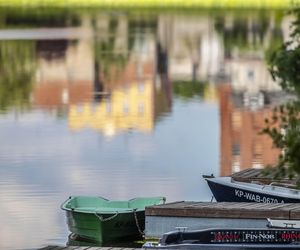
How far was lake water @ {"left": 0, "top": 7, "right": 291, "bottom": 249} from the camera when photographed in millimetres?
19312

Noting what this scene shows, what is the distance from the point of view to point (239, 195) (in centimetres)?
1457

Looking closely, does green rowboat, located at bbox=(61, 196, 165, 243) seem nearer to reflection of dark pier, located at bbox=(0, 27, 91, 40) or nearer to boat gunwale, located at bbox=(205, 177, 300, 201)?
boat gunwale, located at bbox=(205, 177, 300, 201)

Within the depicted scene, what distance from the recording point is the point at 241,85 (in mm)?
43875

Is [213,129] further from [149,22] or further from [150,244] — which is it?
[149,22]

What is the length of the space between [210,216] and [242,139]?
19.4 m

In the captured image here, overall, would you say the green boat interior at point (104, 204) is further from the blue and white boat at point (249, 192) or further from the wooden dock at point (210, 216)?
the wooden dock at point (210, 216)

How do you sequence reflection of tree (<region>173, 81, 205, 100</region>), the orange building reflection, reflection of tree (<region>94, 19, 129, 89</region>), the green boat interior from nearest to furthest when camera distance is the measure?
the green boat interior → the orange building reflection → reflection of tree (<region>173, 81, 205, 100</region>) → reflection of tree (<region>94, 19, 129, 89</region>)

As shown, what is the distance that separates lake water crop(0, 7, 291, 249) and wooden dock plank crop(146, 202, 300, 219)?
1.85 m

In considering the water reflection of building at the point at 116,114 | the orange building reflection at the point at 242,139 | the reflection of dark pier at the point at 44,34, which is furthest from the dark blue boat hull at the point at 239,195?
the reflection of dark pier at the point at 44,34

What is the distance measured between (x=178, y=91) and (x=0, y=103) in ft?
20.9

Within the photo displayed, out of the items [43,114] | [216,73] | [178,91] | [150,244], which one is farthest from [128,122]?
[150,244]

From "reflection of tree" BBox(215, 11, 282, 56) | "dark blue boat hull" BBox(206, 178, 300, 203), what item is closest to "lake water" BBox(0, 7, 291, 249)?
"reflection of tree" BBox(215, 11, 282, 56)

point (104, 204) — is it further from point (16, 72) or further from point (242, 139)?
point (16, 72)

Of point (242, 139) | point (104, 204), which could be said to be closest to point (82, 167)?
point (104, 204)
